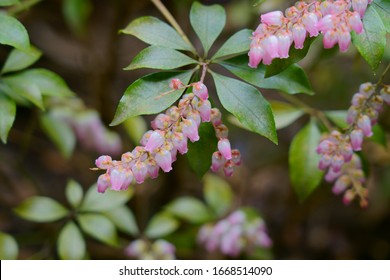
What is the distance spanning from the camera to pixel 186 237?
6.74 ft

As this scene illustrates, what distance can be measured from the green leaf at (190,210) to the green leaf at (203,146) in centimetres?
87

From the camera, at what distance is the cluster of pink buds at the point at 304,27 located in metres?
0.96

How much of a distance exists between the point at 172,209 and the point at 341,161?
90cm

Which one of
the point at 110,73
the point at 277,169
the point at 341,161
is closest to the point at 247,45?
the point at 341,161

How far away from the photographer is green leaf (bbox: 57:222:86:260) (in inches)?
61.6

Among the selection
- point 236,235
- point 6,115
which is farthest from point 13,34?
point 236,235

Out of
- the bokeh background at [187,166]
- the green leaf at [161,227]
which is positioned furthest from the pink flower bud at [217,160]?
the bokeh background at [187,166]

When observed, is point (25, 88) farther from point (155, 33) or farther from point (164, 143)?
point (164, 143)

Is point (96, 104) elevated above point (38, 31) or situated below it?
below

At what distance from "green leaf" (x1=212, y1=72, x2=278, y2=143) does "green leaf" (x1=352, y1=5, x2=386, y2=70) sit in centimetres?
20

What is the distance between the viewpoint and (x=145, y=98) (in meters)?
1.04

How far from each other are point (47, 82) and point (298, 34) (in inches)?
27.3

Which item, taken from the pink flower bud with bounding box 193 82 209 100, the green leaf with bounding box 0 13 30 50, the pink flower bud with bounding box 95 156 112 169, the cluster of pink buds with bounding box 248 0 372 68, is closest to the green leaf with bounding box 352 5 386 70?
the cluster of pink buds with bounding box 248 0 372 68
